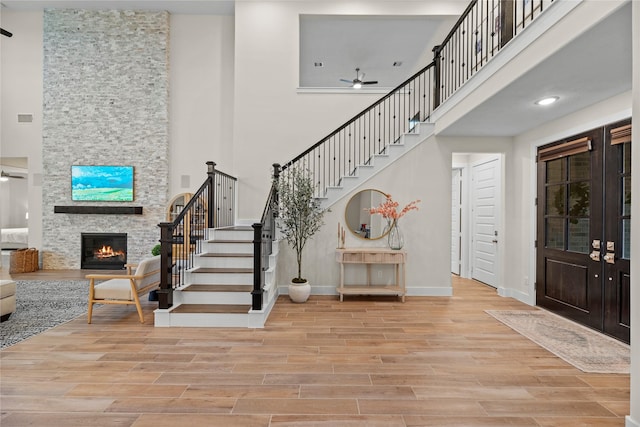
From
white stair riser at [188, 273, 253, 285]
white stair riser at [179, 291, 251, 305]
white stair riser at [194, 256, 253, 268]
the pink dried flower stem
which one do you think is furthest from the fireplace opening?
the pink dried flower stem

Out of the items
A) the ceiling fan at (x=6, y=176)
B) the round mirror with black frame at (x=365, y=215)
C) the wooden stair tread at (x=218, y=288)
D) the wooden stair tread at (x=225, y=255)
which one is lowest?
the wooden stair tread at (x=218, y=288)

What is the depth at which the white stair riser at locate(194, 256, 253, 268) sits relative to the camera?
5.07 m

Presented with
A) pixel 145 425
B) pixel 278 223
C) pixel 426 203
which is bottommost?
pixel 145 425

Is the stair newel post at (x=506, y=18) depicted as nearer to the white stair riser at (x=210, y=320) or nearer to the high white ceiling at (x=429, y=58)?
the high white ceiling at (x=429, y=58)

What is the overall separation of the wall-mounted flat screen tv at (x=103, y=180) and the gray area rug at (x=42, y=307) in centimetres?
214

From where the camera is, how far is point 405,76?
10.3 metres

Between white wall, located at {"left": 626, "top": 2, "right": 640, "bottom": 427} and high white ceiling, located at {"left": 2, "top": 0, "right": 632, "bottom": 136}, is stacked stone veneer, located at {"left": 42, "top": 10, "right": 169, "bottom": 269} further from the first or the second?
white wall, located at {"left": 626, "top": 2, "right": 640, "bottom": 427}

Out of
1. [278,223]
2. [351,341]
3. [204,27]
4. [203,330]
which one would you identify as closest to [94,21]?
[204,27]

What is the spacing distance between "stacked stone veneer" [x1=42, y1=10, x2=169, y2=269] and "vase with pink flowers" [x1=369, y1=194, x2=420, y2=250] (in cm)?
509

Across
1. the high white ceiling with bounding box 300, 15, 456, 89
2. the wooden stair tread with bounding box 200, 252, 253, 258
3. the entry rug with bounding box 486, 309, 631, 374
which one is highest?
the high white ceiling with bounding box 300, 15, 456, 89

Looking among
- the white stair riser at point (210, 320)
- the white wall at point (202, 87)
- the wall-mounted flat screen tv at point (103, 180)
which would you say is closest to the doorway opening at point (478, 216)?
the white stair riser at point (210, 320)

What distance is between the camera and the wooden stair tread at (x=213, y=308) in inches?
165

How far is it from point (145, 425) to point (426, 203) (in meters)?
4.94

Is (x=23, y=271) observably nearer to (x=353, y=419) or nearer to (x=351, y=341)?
(x=351, y=341)
